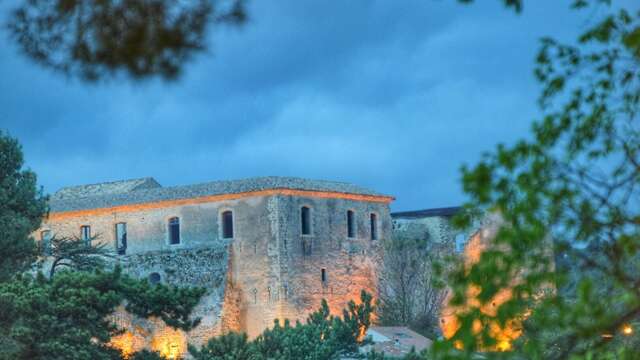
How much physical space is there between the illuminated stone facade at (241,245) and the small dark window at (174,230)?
3 centimetres

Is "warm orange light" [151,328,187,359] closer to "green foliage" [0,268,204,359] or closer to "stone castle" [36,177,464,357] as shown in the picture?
"stone castle" [36,177,464,357]

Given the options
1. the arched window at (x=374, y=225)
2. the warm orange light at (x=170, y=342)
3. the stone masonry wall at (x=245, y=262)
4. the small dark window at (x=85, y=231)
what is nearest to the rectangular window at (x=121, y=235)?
the stone masonry wall at (x=245, y=262)

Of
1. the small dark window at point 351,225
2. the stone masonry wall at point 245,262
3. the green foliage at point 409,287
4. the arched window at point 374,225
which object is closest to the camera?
the stone masonry wall at point 245,262

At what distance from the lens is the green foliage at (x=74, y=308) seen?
27.1 metres

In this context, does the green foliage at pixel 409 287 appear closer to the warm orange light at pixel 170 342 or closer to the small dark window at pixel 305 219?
the small dark window at pixel 305 219

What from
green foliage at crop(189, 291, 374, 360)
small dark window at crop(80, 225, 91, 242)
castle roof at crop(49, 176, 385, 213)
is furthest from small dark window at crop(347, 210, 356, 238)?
small dark window at crop(80, 225, 91, 242)

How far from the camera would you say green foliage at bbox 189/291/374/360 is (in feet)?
99.2

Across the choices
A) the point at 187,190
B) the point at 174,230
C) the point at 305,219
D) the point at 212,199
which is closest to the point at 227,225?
the point at 212,199

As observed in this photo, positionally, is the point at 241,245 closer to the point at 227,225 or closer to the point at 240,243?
the point at 240,243

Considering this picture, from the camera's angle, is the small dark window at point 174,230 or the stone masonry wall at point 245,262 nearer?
the stone masonry wall at point 245,262

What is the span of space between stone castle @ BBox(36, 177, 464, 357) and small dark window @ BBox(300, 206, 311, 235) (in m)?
0.03

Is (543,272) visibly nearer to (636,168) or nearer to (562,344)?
(562,344)

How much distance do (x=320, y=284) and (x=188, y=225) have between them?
476 cm

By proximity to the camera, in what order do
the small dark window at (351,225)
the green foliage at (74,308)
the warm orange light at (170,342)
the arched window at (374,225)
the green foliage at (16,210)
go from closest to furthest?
the green foliage at (74,308)
the green foliage at (16,210)
the warm orange light at (170,342)
the small dark window at (351,225)
the arched window at (374,225)
